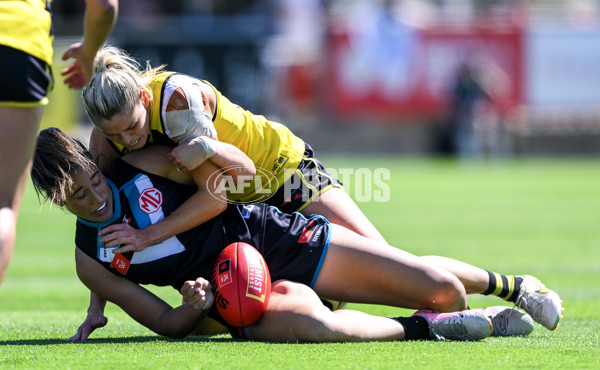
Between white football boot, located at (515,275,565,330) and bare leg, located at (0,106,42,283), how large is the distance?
2.78 meters

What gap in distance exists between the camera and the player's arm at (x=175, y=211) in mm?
4770

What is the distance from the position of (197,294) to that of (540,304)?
1.88 metres

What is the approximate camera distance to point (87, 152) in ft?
16.1

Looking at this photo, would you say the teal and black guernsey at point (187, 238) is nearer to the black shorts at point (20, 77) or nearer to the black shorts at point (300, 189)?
the black shorts at point (300, 189)

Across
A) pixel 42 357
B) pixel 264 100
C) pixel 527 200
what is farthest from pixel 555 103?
pixel 42 357

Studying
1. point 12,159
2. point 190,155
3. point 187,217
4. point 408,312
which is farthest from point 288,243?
point 12,159

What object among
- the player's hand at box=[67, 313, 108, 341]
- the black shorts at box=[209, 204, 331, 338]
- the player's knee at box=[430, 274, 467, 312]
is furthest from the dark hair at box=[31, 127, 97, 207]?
the player's knee at box=[430, 274, 467, 312]

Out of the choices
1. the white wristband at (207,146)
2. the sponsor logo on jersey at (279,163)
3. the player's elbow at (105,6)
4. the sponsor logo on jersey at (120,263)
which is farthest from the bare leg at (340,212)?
the player's elbow at (105,6)

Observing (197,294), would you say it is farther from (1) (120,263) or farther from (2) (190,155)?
(2) (190,155)

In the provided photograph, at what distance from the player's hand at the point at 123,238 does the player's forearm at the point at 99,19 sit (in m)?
0.93

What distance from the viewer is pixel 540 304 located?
518 cm

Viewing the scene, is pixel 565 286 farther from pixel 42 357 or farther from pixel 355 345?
pixel 42 357

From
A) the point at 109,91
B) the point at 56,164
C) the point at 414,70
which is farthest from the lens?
the point at 414,70

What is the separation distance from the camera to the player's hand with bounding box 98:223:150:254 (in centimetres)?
475
